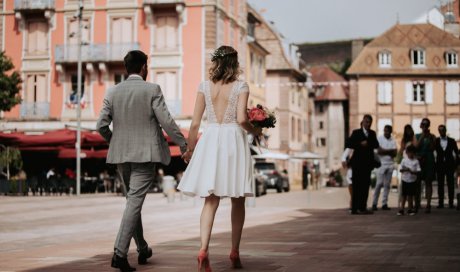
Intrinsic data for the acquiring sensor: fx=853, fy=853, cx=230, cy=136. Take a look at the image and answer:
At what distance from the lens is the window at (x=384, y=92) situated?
74.8 meters

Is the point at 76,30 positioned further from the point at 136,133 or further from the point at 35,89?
the point at 136,133

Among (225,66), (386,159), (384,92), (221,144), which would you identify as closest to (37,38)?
(386,159)

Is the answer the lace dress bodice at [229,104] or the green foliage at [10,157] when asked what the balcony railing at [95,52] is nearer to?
A: the green foliage at [10,157]

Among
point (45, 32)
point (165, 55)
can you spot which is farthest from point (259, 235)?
point (45, 32)

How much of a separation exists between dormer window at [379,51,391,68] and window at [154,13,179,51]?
3191cm

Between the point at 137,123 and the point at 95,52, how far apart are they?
41063 mm

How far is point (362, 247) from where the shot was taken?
986 cm

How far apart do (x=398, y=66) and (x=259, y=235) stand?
64154 millimetres

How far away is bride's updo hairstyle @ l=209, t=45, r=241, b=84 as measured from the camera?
7.77m

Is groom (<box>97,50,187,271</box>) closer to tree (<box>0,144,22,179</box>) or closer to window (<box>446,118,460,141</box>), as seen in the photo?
tree (<box>0,144,22,179</box>)

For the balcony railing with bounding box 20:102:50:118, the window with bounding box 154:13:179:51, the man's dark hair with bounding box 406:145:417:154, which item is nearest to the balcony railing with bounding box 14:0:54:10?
the balcony railing with bounding box 20:102:50:118

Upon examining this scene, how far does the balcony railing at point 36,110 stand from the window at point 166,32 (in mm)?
7374

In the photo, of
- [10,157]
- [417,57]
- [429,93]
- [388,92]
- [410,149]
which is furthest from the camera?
[388,92]

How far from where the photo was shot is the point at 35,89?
49.7 metres
